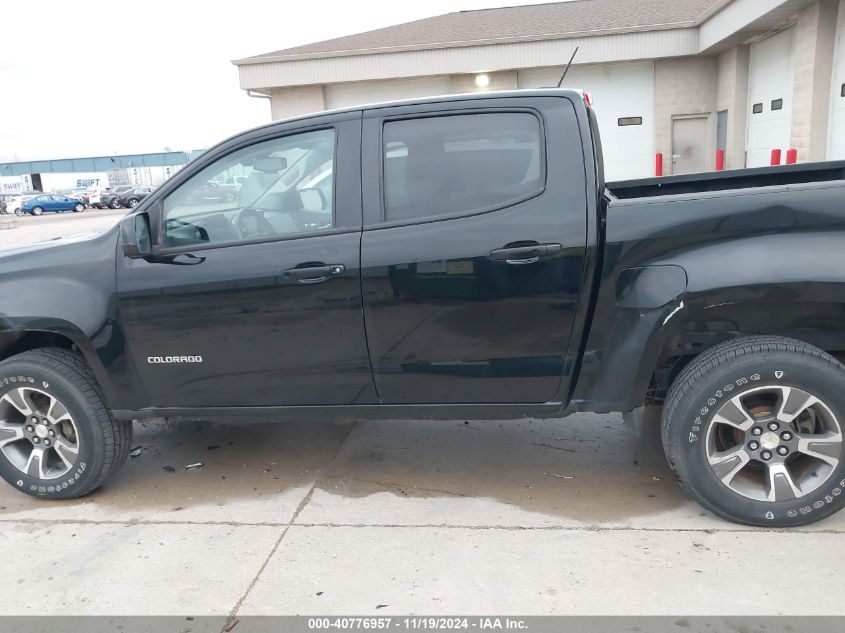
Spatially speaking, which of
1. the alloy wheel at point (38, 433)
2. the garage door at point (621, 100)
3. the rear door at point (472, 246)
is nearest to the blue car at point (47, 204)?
the garage door at point (621, 100)

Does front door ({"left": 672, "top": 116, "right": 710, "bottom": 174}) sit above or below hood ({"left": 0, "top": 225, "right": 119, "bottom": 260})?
above

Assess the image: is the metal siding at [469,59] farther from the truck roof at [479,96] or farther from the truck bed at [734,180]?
the truck roof at [479,96]

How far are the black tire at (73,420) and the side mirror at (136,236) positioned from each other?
757 mm

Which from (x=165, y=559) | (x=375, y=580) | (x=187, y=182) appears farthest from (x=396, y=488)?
(x=187, y=182)

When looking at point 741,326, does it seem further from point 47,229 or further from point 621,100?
point 47,229

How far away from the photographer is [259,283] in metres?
3.38

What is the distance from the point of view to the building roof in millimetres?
16203

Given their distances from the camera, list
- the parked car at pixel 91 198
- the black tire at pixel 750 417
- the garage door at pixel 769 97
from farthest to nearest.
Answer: the parked car at pixel 91 198 < the garage door at pixel 769 97 < the black tire at pixel 750 417

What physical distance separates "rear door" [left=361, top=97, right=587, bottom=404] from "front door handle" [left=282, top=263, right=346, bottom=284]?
0.47ft

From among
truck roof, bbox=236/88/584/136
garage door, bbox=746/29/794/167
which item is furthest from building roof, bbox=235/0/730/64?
truck roof, bbox=236/88/584/136

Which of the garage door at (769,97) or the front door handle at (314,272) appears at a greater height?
the garage door at (769,97)

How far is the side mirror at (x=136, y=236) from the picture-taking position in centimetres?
343

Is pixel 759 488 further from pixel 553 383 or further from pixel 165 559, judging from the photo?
pixel 165 559

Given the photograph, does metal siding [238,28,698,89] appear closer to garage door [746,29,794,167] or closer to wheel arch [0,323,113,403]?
garage door [746,29,794,167]
